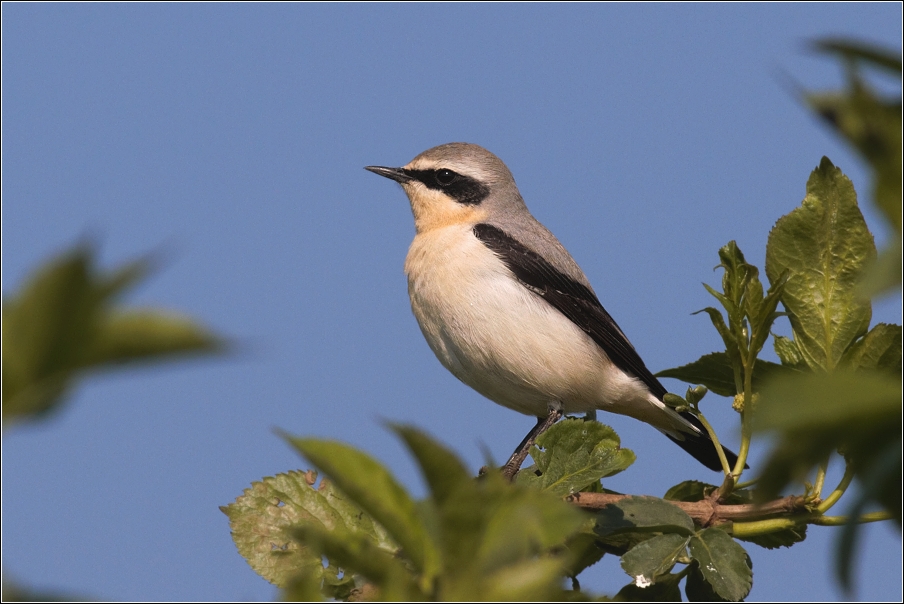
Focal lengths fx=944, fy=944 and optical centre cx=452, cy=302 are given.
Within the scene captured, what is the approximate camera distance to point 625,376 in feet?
28.4

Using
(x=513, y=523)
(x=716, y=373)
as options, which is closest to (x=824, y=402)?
(x=513, y=523)

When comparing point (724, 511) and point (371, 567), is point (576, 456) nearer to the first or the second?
point (724, 511)

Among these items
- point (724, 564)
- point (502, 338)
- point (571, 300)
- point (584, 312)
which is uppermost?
point (571, 300)

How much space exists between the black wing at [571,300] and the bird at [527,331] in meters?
0.01

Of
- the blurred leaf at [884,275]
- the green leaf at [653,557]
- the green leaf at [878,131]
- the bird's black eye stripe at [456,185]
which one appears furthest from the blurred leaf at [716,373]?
the bird's black eye stripe at [456,185]

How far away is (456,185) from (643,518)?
6099 mm

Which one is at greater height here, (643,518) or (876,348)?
(876,348)

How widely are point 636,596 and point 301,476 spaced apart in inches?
65.0

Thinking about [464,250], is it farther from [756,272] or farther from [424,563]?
[424,563]

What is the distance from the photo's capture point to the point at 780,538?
176 inches

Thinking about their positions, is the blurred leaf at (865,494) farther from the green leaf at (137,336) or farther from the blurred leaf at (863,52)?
the green leaf at (137,336)

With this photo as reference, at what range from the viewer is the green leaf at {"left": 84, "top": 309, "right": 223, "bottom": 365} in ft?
4.32

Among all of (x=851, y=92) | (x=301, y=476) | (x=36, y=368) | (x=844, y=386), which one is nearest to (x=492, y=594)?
(x=844, y=386)

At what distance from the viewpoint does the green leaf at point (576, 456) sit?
4.56 metres
